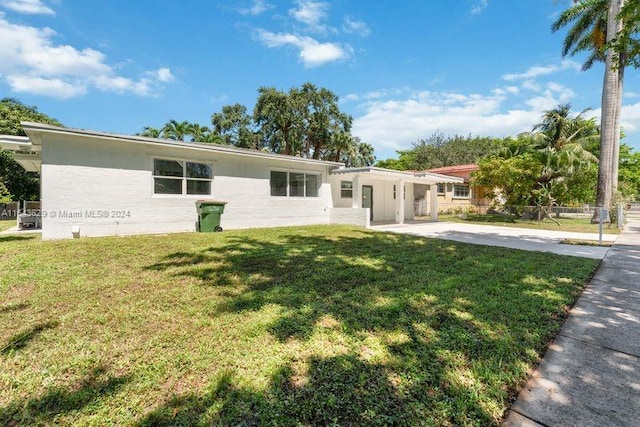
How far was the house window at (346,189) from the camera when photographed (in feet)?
52.6

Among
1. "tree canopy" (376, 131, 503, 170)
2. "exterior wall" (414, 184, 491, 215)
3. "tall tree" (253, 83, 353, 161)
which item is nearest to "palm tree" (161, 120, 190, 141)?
"tall tree" (253, 83, 353, 161)

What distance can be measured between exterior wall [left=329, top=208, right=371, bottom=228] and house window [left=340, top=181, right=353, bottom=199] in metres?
1.86

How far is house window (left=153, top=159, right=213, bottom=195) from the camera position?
10.1 metres

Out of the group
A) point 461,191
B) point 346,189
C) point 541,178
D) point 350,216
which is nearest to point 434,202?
point 346,189

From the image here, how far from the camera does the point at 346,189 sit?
53.3ft

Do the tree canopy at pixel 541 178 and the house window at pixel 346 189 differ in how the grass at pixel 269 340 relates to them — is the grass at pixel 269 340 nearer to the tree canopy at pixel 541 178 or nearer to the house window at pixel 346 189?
the house window at pixel 346 189

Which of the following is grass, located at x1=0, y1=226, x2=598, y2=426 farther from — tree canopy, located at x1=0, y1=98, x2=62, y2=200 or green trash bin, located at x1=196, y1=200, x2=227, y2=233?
tree canopy, located at x1=0, y1=98, x2=62, y2=200

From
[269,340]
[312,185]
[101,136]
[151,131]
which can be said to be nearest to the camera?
[269,340]

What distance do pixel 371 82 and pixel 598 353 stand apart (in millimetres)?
19932

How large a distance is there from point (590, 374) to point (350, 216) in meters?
11.6

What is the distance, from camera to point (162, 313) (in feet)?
11.4

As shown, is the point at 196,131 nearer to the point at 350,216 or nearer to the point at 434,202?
the point at 350,216

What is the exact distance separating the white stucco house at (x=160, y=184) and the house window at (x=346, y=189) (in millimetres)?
1155

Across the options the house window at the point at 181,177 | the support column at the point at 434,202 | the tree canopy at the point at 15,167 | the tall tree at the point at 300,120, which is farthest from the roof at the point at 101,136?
the tall tree at the point at 300,120
